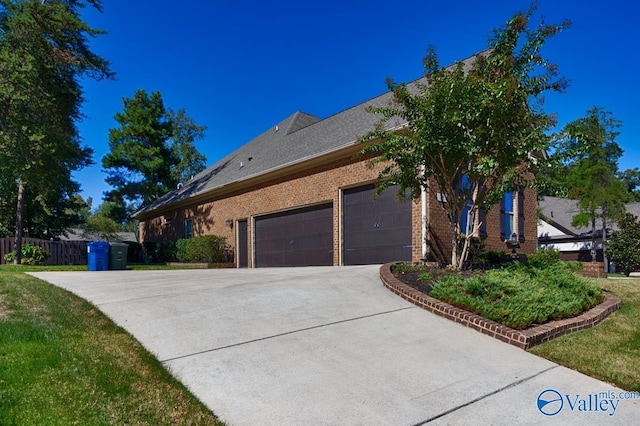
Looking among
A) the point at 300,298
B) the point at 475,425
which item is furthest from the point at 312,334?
the point at 475,425

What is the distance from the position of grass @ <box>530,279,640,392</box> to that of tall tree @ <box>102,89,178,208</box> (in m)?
31.5

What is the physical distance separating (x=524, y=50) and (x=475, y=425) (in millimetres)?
8012

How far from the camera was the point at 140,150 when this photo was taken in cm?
3234

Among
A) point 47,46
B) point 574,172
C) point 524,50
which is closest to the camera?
point 524,50

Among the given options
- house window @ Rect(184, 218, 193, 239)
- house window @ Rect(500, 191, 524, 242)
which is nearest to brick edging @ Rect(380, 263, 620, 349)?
house window @ Rect(500, 191, 524, 242)

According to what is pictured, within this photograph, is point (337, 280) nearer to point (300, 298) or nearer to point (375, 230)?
point (300, 298)

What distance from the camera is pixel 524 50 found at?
28.5 ft

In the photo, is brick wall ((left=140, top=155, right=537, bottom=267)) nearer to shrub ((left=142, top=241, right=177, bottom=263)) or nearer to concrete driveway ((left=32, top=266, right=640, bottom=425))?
shrub ((left=142, top=241, right=177, bottom=263))

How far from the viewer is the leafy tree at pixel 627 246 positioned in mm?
20344

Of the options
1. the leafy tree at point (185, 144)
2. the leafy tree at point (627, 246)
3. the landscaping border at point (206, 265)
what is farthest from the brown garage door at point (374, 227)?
the leafy tree at point (185, 144)

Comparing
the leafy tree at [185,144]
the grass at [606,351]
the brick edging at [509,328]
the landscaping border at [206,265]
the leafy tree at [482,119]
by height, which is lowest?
the landscaping border at [206,265]

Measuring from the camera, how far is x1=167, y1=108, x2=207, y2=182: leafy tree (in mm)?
40719

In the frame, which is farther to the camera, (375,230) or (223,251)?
(223,251)

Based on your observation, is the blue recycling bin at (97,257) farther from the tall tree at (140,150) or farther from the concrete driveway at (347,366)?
the tall tree at (140,150)
